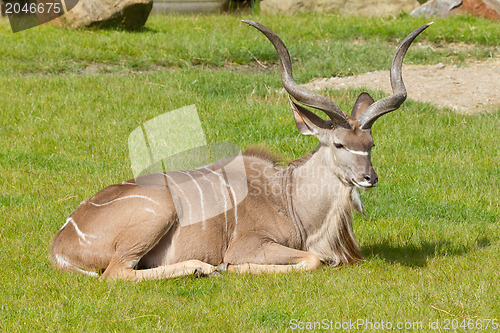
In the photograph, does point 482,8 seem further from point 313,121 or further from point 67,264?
point 67,264

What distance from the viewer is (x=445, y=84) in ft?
28.4

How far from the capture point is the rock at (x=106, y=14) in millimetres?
10805

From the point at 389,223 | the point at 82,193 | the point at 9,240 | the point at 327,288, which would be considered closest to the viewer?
the point at 327,288

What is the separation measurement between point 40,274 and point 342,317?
5.75 ft

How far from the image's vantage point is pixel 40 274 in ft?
13.0

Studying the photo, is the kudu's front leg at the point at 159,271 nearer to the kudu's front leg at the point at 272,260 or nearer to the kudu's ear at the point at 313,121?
the kudu's front leg at the point at 272,260

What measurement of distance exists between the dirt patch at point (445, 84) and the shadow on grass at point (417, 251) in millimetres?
3703

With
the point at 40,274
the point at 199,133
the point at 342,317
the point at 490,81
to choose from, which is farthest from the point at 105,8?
the point at 342,317

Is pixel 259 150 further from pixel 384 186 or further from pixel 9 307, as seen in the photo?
pixel 9 307

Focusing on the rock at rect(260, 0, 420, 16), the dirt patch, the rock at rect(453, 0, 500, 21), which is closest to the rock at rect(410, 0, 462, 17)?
the rock at rect(453, 0, 500, 21)

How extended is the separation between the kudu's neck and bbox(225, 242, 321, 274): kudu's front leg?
0.16m

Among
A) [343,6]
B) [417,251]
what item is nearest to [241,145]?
[417,251]

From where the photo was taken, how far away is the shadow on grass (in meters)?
4.31

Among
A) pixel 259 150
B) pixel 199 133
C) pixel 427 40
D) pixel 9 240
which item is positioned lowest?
pixel 427 40
